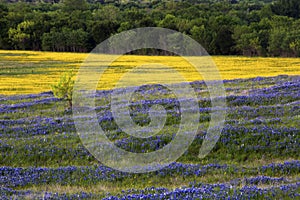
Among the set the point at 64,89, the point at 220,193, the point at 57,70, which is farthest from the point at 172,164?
the point at 57,70

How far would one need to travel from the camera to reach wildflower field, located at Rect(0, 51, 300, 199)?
37.3ft

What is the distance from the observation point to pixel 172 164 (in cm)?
1458

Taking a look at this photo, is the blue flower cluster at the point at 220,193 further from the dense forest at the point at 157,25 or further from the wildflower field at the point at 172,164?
the dense forest at the point at 157,25

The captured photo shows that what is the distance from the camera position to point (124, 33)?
291 ft

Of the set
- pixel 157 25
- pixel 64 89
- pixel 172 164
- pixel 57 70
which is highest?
pixel 157 25

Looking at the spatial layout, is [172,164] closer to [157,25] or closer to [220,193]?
[220,193]

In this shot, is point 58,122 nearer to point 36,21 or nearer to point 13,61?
point 13,61

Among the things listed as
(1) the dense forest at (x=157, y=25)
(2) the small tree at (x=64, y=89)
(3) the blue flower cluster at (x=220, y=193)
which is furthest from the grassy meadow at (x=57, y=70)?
(3) the blue flower cluster at (x=220, y=193)

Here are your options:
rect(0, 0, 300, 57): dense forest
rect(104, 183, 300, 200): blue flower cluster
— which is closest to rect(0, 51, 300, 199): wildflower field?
rect(104, 183, 300, 200): blue flower cluster

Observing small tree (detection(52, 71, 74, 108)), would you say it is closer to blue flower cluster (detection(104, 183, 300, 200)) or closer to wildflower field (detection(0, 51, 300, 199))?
wildflower field (detection(0, 51, 300, 199))

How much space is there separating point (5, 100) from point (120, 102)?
1078 cm

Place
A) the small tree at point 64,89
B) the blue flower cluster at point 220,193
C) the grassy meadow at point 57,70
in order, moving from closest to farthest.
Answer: the blue flower cluster at point 220,193
the small tree at point 64,89
the grassy meadow at point 57,70

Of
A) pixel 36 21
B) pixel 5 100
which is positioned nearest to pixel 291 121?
pixel 5 100

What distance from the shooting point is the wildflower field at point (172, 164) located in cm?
1138
